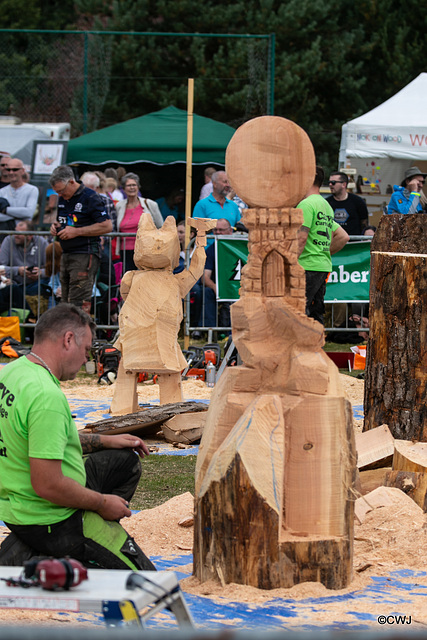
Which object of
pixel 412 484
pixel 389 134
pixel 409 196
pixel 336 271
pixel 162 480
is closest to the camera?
pixel 412 484

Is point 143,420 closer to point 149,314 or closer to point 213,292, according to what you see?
point 149,314

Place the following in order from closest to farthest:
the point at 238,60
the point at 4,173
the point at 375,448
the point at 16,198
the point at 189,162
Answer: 1. the point at 375,448
2. the point at 189,162
3. the point at 16,198
4. the point at 4,173
5. the point at 238,60

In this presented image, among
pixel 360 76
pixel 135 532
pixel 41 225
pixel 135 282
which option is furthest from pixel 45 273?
pixel 360 76

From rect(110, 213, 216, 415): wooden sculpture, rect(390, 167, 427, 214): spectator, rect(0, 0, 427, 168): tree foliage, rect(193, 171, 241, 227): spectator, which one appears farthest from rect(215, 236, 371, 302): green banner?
rect(0, 0, 427, 168): tree foliage

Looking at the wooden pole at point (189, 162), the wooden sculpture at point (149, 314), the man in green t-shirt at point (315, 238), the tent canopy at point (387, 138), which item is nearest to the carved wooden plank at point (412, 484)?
the wooden sculpture at point (149, 314)

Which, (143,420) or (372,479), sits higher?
(143,420)

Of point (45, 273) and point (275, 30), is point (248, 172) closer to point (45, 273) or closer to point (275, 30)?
point (45, 273)

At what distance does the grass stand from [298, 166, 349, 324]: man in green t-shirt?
2.27 meters

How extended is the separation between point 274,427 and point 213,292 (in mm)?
6994

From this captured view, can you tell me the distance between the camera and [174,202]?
1470cm

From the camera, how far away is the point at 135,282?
684cm

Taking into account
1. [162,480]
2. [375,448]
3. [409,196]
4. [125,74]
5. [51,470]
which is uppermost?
[125,74]

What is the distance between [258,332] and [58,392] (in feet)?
3.20

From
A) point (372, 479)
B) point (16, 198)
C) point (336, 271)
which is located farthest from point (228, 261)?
point (372, 479)
